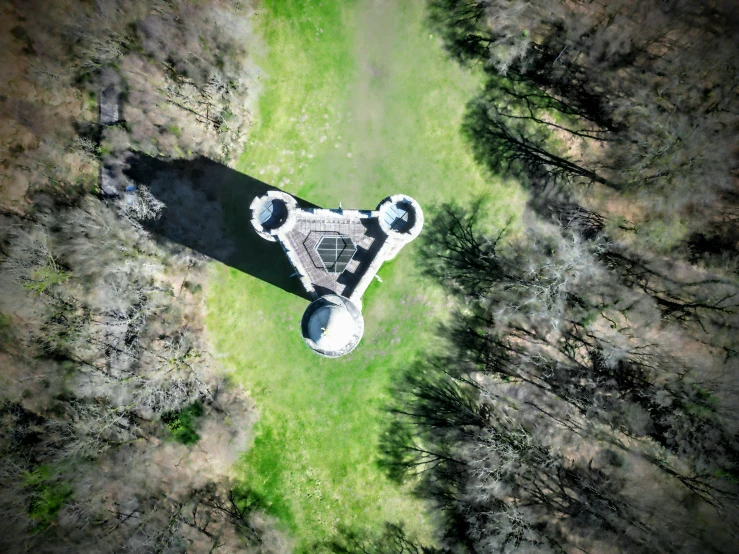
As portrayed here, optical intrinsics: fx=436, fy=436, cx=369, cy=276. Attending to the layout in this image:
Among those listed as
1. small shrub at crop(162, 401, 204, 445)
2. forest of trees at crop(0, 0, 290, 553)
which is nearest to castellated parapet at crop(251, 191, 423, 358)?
forest of trees at crop(0, 0, 290, 553)

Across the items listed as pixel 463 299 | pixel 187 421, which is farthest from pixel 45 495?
pixel 463 299

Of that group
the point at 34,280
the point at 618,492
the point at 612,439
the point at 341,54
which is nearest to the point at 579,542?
the point at 618,492

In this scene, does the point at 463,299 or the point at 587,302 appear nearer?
the point at 587,302

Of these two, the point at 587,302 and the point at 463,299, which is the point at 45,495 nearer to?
the point at 463,299

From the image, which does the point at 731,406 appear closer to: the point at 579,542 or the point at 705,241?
the point at 705,241

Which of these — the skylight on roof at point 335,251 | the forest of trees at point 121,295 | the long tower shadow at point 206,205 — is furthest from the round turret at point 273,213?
the forest of trees at point 121,295
